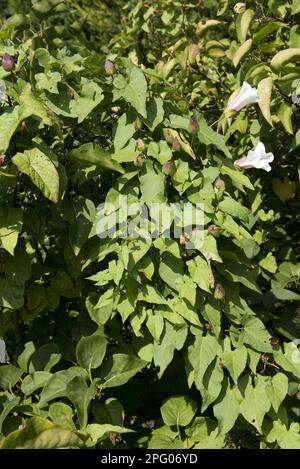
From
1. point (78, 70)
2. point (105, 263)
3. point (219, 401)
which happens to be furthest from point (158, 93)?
point (219, 401)

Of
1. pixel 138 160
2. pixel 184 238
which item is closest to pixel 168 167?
pixel 138 160

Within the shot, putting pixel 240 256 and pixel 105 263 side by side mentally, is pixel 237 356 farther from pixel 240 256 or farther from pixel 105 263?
pixel 105 263

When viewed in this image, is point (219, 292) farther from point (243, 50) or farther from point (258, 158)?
point (243, 50)

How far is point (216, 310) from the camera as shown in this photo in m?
1.65

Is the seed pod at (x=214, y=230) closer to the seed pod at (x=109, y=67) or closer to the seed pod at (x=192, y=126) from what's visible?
the seed pod at (x=192, y=126)

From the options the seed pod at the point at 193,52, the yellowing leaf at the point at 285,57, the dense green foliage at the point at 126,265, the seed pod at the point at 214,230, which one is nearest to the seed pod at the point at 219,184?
the dense green foliage at the point at 126,265

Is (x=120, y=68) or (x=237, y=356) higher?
(x=120, y=68)

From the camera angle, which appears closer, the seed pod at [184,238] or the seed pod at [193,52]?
the seed pod at [184,238]

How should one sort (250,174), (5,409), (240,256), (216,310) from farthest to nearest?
(250,174)
(240,256)
(216,310)
(5,409)

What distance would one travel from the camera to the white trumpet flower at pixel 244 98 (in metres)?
1.73

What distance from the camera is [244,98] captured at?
1.74 m

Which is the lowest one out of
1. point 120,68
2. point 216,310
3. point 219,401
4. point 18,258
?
point 219,401

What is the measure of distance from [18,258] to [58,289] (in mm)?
178

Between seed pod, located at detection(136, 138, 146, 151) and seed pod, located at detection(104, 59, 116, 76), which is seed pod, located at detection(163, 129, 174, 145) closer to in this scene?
seed pod, located at detection(136, 138, 146, 151)
